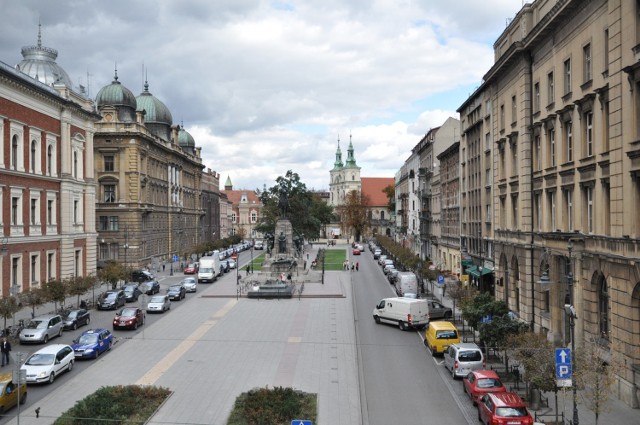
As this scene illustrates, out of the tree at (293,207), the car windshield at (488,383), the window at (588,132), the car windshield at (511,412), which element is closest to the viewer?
the car windshield at (511,412)

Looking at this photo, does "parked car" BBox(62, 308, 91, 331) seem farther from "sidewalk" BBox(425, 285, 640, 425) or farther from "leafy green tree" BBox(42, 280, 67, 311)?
"sidewalk" BBox(425, 285, 640, 425)

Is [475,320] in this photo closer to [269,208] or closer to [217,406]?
[217,406]

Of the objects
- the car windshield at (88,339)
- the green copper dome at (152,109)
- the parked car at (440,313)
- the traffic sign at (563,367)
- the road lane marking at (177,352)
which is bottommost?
the road lane marking at (177,352)

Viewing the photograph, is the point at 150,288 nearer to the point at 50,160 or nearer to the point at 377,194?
the point at 50,160

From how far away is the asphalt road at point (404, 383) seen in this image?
21.4 metres

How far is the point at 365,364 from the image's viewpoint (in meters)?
28.7

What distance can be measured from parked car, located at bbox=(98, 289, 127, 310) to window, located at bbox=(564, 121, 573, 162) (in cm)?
3154

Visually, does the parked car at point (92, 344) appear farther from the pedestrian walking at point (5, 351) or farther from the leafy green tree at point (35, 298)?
the leafy green tree at point (35, 298)

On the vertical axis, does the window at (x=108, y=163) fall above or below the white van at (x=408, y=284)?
above

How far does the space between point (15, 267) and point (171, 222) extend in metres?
47.4

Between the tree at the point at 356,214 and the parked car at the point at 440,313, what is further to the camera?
the tree at the point at 356,214

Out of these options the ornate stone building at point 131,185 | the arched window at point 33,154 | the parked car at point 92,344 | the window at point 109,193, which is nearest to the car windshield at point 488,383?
the parked car at point 92,344

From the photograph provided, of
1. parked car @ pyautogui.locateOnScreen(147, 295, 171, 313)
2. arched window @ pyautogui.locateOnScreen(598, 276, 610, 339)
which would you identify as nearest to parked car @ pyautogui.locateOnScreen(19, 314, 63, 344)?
Result: parked car @ pyautogui.locateOnScreen(147, 295, 171, 313)

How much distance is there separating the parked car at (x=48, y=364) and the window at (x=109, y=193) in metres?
50.6
